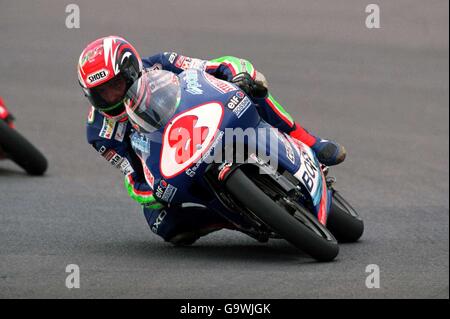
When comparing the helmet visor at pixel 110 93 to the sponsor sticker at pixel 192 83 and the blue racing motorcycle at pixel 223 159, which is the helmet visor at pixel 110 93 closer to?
the blue racing motorcycle at pixel 223 159

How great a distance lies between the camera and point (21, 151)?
32.2 ft

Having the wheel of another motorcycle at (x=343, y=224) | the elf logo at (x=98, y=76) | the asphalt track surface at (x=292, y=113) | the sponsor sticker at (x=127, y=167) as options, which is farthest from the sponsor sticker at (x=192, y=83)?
the wheel of another motorcycle at (x=343, y=224)

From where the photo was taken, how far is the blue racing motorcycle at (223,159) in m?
6.41

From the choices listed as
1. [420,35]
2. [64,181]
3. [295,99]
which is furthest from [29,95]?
[420,35]

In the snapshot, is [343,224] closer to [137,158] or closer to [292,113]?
[137,158]

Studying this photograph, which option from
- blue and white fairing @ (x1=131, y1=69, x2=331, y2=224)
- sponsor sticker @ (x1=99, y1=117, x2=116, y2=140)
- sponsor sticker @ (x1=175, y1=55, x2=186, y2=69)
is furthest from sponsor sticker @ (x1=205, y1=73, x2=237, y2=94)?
sponsor sticker @ (x1=99, y1=117, x2=116, y2=140)

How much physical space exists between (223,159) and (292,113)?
7.10m

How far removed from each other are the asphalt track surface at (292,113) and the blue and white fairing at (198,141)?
0.45 m

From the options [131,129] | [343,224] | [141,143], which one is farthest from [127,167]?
[343,224]

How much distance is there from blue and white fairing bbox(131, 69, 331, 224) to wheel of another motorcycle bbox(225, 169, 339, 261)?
0.24 meters

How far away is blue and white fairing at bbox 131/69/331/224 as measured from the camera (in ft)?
21.1

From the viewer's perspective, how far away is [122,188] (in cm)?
992
